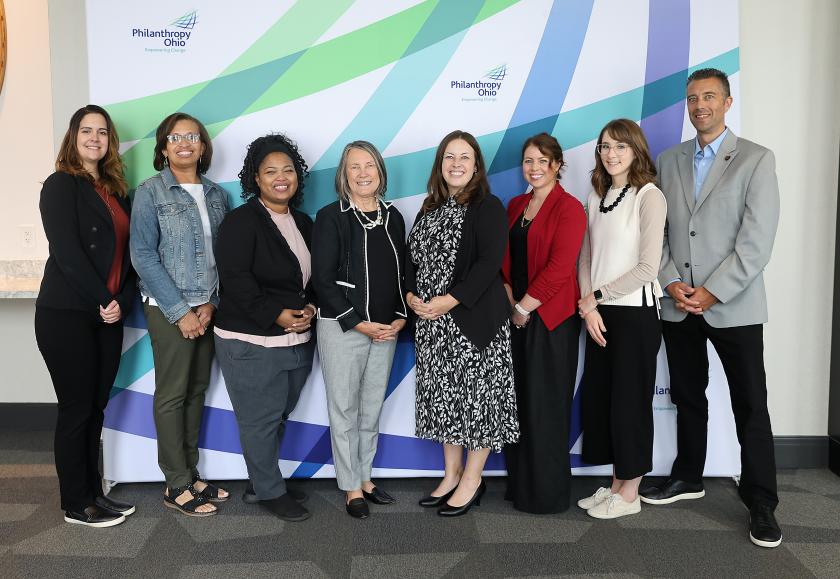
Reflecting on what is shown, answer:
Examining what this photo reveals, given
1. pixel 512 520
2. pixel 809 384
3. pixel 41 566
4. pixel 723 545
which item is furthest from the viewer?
pixel 809 384

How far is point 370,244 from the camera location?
104 inches

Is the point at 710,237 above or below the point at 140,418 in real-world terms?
above

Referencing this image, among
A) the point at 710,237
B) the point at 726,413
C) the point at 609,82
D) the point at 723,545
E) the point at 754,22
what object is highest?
the point at 754,22

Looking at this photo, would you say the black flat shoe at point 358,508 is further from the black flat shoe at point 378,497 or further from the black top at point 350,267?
the black top at point 350,267

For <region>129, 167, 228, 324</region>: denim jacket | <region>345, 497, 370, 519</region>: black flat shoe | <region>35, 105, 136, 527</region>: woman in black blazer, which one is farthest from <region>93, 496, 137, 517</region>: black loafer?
<region>345, 497, 370, 519</region>: black flat shoe

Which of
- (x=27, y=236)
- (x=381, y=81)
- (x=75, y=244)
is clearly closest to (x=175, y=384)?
(x=75, y=244)

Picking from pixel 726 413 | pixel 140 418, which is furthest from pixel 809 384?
pixel 140 418

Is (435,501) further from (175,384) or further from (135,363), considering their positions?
(135,363)

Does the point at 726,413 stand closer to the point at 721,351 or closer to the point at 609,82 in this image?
the point at 721,351

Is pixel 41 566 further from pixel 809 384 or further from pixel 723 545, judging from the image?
pixel 809 384

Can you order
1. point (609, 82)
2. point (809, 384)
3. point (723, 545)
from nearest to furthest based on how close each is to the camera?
point (723, 545)
point (609, 82)
point (809, 384)

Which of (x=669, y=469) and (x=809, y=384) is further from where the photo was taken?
(x=809, y=384)

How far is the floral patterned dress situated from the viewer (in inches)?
102

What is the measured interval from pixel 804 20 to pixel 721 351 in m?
1.96
